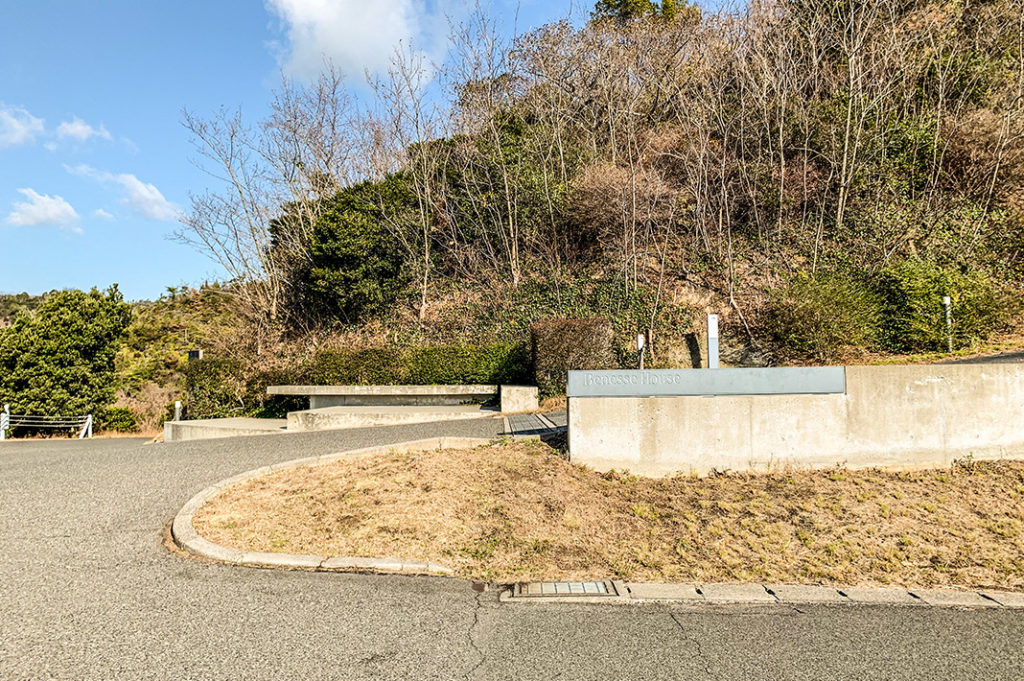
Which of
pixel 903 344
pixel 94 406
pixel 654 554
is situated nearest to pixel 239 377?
pixel 94 406

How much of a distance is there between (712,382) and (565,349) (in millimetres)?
5764

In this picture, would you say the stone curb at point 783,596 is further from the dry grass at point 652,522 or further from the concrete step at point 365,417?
the concrete step at point 365,417

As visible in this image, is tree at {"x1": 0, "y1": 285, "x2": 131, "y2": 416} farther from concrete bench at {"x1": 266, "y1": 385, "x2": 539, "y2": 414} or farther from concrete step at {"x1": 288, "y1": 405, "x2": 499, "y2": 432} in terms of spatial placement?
concrete step at {"x1": 288, "y1": 405, "x2": 499, "y2": 432}

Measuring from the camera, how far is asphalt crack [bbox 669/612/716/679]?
2.83 m

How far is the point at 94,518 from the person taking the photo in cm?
538

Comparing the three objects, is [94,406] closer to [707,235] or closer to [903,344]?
[707,235]

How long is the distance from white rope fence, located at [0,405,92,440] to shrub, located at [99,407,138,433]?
580mm

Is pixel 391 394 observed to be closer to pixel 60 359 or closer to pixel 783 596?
pixel 783 596

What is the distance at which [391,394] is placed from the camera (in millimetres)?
12883

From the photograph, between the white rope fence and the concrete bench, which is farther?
the white rope fence

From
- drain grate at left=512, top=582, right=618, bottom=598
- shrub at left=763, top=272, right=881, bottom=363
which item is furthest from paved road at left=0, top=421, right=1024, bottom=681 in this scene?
shrub at left=763, top=272, right=881, bottom=363

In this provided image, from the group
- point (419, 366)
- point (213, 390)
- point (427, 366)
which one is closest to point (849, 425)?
point (427, 366)

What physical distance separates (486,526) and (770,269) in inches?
516

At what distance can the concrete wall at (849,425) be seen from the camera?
575 centimetres
